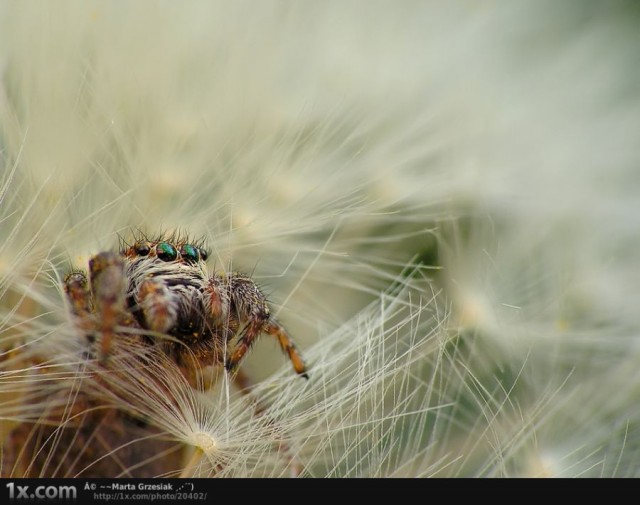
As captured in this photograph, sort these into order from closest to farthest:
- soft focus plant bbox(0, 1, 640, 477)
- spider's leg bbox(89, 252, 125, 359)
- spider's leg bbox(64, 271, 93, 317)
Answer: spider's leg bbox(89, 252, 125, 359) < spider's leg bbox(64, 271, 93, 317) < soft focus plant bbox(0, 1, 640, 477)

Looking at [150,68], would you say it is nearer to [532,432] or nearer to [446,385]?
[446,385]

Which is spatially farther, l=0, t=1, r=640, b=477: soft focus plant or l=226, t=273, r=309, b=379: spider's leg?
l=0, t=1, r=640, b=477: soft focus plant

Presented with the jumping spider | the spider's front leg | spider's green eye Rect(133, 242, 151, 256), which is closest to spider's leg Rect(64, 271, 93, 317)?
the jumping spider

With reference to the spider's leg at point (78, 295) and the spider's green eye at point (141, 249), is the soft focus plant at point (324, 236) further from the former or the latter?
the spider's green eye at point (141, 249)

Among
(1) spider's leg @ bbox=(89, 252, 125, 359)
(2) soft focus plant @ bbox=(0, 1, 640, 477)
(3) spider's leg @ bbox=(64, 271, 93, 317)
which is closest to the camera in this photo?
(1) spider's leg @ bbox=(89, 252, 125, 359)

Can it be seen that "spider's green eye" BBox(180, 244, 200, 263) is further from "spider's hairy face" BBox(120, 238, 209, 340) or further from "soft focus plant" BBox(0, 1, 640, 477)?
"soft focus plant" BBox(0, 1, 640, 477)

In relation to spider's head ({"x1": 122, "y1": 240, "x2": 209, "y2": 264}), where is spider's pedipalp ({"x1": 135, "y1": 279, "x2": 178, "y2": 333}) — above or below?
below
